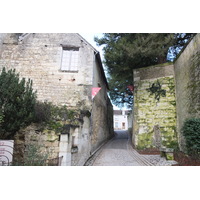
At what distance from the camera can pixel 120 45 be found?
6.26 metres

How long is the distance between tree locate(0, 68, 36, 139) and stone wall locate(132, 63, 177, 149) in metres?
4.65

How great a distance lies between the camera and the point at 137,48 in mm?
5949

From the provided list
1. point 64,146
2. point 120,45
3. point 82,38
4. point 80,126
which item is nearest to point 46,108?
point 80,126

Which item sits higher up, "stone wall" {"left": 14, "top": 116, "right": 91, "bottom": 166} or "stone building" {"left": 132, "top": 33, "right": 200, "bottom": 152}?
"stone building" {"left": 132, "top": 33, "right": 200, "bottom": 152}

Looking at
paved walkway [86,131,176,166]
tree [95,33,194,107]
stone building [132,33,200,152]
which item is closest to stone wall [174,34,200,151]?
stone building [132,33,200,152]

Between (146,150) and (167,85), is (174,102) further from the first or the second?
(146,150)

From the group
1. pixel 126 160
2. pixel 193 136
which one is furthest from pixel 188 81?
pixel 126 160

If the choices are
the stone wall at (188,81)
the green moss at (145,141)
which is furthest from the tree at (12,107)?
the stone wall at (188,81)

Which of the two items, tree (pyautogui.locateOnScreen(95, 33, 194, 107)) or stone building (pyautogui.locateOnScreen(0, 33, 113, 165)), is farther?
stone building (pyautogui.locateOnScreen(0, 33, 113, 165))

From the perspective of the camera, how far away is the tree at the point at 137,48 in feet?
19.0

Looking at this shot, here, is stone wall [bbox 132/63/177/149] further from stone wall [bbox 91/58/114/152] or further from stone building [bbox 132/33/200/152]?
stone wall [bbox 91/58/114/152]

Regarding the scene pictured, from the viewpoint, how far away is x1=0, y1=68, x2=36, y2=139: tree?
152 inches

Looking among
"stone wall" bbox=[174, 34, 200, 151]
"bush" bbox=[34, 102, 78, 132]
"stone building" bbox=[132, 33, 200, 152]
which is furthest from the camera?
"stone building" bbox=[132, 33, 200, 152]

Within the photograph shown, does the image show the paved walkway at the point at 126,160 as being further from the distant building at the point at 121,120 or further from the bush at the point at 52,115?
the distant building at the point at 121,120
